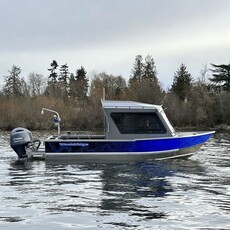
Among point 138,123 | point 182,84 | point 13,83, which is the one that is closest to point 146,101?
point 182,84

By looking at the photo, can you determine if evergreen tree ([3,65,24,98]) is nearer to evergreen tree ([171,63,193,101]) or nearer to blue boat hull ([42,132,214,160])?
evergreen tree ([171,63,193,101])

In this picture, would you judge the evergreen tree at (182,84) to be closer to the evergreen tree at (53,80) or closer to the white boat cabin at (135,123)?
the evergreen tree at (53,80)

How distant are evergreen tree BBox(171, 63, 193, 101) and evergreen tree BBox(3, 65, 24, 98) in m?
33.6

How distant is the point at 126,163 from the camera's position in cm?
2006

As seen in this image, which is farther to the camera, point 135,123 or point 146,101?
point 146,101

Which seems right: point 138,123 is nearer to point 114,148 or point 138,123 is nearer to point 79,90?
point 114,148

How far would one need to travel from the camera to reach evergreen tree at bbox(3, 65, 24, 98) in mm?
96125

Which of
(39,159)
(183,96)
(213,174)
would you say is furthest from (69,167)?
(183,96)

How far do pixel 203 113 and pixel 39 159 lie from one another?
4951 cm

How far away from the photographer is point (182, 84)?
8119cm

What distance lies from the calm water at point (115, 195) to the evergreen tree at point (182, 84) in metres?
59.2

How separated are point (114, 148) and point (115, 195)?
7.26 m

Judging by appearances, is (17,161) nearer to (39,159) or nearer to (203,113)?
(39,159)

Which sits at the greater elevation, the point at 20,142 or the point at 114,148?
the point at 20,142
